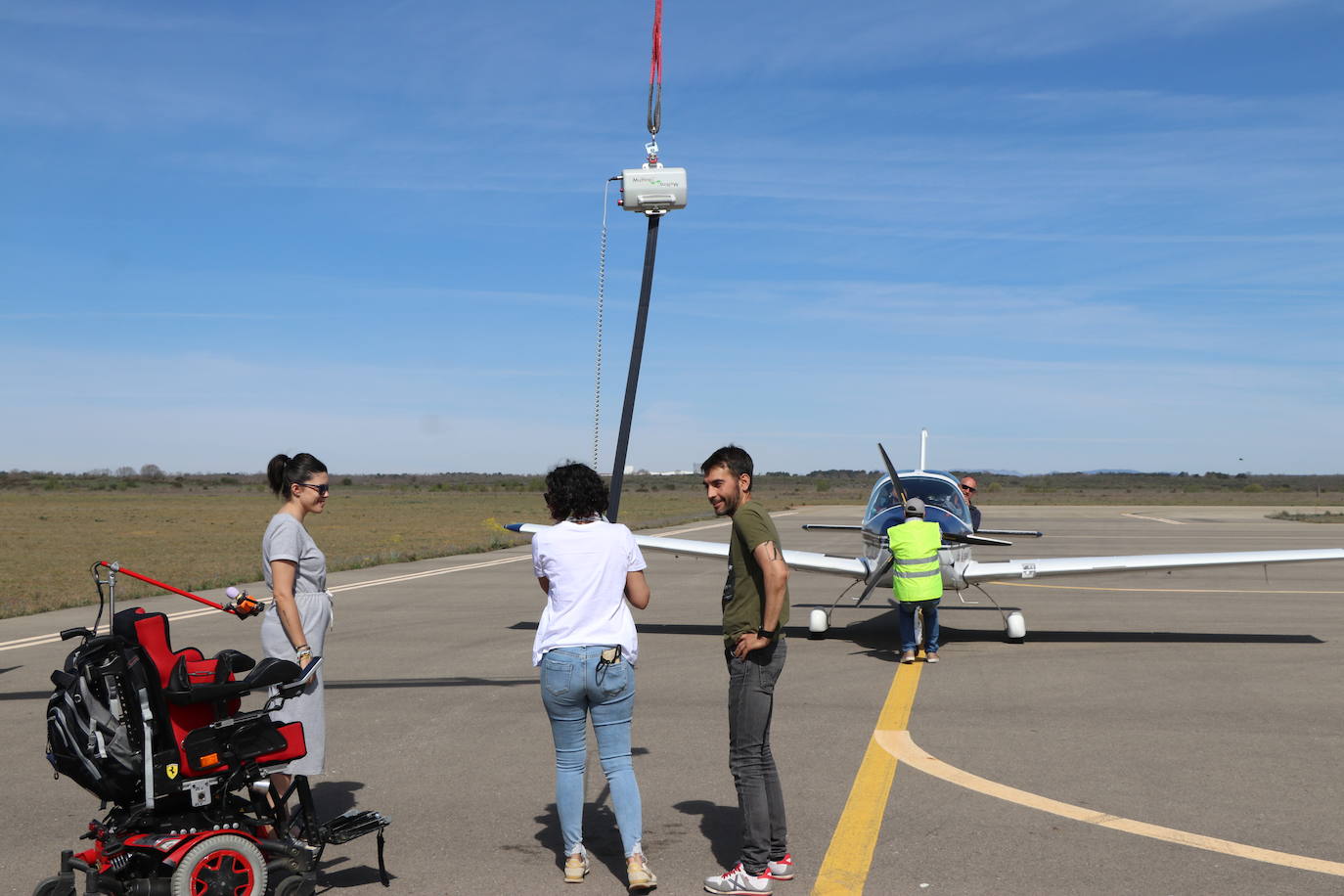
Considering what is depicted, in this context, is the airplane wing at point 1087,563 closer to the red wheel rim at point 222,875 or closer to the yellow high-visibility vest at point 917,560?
the yellow high-visibility vest at point 917,560

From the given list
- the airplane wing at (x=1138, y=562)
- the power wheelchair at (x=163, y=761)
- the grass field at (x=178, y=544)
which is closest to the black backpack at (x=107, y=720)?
the power wheelchair at (x=163, y=761)

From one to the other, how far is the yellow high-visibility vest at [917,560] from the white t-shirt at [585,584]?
6.46m

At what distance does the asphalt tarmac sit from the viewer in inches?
188

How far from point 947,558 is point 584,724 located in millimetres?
8449

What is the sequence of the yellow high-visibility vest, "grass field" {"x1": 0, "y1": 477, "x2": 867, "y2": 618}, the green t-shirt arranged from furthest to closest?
"grass field" {"x1": 0, "y1": 477, "x2": 867, "y2": 618}
the yellow high-visibility vest
the green t-shirt

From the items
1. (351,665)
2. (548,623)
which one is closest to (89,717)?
(548,623)

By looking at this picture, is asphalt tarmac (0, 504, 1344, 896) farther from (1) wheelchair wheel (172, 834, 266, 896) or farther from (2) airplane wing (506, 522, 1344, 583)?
(2) airplane wing (506, 522, 1344, 583)

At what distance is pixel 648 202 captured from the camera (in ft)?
17.5

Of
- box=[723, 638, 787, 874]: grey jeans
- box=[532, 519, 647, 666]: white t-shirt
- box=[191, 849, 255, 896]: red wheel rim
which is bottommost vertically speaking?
box=[191, 849, 255, 896]: red wheel rim

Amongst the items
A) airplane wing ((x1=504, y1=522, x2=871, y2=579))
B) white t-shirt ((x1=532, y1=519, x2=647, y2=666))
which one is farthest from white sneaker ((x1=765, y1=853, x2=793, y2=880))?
airplane wing ((x1=504, y1=522, x2=871, y2=579))

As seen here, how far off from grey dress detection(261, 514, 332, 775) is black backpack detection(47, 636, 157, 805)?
819mm

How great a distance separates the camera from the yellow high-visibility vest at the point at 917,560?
10602 mm

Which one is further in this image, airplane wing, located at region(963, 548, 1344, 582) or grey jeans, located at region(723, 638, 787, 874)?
airplane wing, located at region(963, 548, 1344, 582)

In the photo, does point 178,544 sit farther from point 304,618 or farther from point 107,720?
point 107,720
